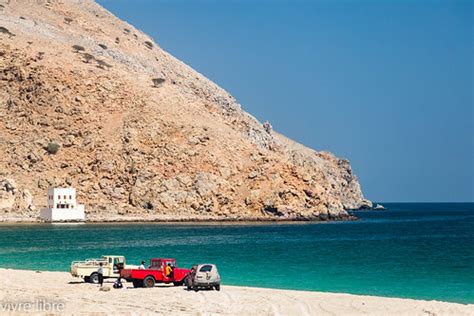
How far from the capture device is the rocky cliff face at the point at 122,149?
11075cm

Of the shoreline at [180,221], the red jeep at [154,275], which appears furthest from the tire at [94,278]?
the shoreline at [180,221]

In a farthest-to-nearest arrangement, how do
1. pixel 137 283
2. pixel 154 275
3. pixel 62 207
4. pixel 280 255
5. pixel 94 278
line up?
pixel 62 207 < pixel 280 255 < pixel 94 278 < pixel 154 275 < pixel 137 283

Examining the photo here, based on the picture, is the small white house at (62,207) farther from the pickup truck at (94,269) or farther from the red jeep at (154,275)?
the red jeep at (154,275)

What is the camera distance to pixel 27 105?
11825 centimetres

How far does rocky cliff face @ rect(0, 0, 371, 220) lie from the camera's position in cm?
11075

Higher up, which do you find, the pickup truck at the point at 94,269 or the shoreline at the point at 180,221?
the shoreline at the point at 180,221

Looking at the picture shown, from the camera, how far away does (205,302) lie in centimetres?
2702

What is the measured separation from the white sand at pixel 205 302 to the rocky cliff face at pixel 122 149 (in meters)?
77.9

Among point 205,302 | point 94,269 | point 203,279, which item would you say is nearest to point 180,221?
point 94,269

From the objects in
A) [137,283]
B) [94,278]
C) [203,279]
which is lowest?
[137,283]

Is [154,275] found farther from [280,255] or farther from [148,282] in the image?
[280,255]

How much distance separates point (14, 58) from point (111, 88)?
652 inches

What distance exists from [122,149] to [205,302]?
292ft

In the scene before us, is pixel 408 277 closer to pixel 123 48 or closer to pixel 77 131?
pixel 77 131
